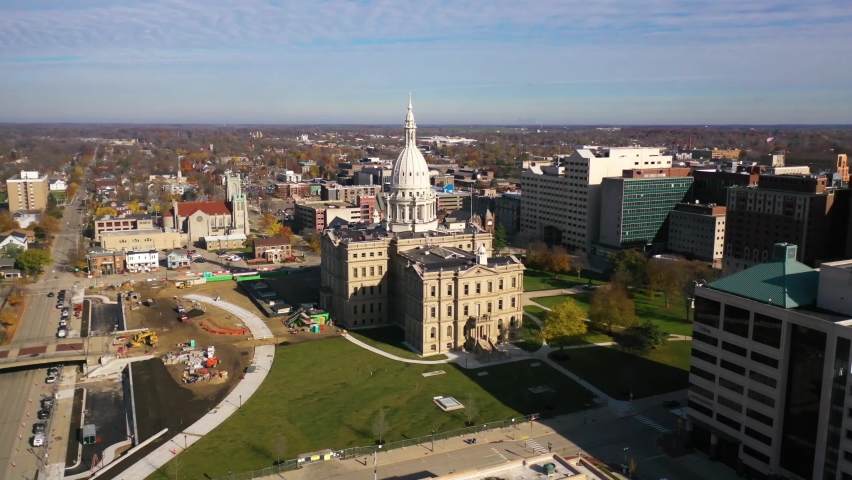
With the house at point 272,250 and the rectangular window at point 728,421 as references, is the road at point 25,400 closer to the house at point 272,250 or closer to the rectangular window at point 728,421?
the house at point 272,250

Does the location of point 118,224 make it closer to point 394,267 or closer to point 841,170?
point 394,267

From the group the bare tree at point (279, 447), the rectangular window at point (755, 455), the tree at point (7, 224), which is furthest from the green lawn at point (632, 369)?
the tree at point (7, 224)

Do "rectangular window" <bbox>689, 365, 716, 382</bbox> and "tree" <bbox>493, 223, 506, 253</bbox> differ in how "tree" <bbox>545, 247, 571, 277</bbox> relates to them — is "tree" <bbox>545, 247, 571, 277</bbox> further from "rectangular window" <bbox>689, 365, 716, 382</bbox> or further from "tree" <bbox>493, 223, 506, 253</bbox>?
"rectangular window" <bbox>689, 365, 716, 382</bbox>

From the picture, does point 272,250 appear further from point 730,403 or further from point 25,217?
point 730,403

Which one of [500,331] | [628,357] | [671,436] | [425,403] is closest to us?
[671,436]

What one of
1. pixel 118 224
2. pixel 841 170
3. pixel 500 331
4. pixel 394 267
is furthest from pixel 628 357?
pixel 118 224

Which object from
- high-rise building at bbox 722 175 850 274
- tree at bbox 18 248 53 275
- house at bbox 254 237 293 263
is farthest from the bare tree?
tree at bbox 18 248 53 275
